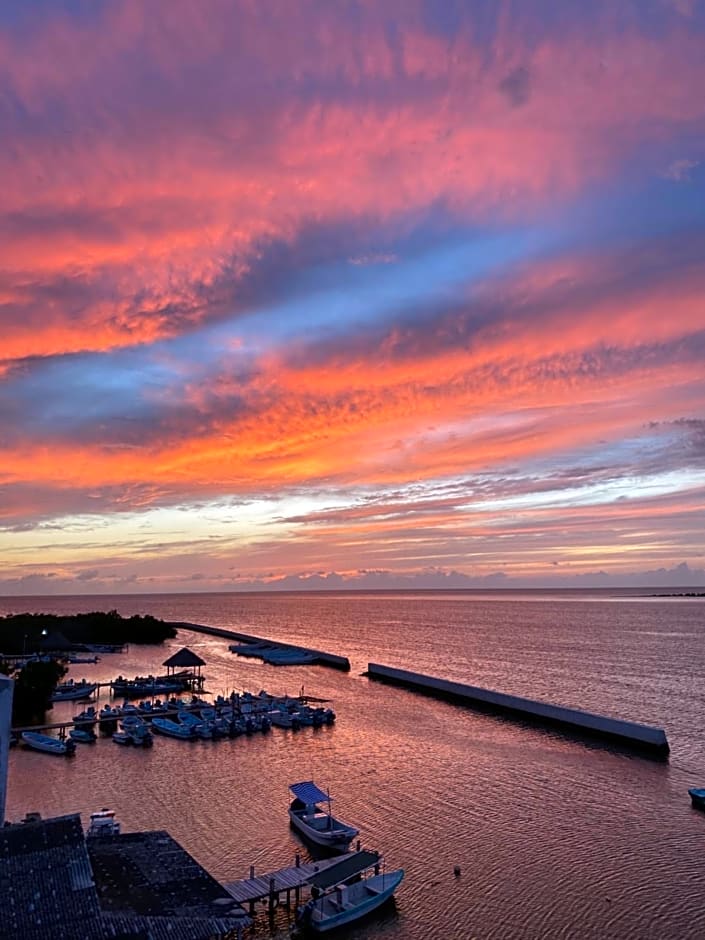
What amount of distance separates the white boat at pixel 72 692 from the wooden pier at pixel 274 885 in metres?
50.1

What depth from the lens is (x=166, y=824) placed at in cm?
3566

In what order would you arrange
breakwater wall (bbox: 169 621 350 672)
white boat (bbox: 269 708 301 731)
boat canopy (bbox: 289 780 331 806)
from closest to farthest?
boat canopy (bbox: 289 780 331 806), white boat (bbox: 269 708 301 731), breakwater wall (bbox: 169 621 350 672)

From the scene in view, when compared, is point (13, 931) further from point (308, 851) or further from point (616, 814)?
point (616, 814)

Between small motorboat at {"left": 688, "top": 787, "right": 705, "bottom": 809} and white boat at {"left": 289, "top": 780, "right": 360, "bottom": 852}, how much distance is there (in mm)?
18735

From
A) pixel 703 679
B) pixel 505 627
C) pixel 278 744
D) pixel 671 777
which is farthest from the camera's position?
pixel 505 627

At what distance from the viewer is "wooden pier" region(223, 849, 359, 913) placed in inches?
1024

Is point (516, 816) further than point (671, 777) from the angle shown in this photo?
No

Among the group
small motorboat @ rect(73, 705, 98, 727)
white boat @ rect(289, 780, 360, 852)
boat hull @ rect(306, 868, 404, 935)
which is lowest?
boat hull @ rect(306, 868, 404, 935)

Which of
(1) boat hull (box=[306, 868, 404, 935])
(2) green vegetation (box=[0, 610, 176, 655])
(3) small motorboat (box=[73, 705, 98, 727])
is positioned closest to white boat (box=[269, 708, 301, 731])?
(3) small motorboat (box=[73, 705, 98, 727])

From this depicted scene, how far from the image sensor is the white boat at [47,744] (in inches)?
1991

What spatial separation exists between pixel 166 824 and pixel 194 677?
162ft

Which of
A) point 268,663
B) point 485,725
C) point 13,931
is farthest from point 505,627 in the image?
point 13,931

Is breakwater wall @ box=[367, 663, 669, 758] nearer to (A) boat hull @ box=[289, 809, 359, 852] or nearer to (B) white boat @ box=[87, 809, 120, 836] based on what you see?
(A) boat hull @ box=[289, 809, 359, 852]

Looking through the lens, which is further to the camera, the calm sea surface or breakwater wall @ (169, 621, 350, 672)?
breakwater wall @ (169, 621, 350, 672)
